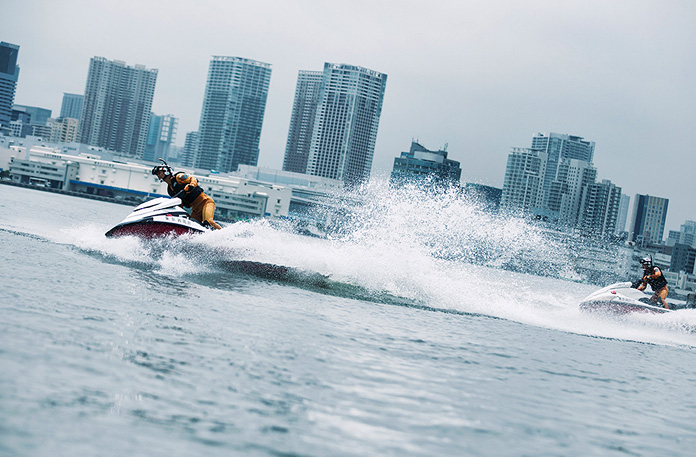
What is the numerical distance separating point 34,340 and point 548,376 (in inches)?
256

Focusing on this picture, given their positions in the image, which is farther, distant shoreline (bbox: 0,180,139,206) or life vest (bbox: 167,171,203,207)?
distant shoreline (bbox: 0,180,139,206)

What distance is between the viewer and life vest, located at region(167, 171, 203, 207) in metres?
15.4

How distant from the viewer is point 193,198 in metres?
15.4

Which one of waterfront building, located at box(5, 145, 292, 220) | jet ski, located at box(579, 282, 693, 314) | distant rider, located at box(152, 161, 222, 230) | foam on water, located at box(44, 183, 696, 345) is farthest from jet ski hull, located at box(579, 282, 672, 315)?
waterfront building, located at box(5, 145, 292, 220)

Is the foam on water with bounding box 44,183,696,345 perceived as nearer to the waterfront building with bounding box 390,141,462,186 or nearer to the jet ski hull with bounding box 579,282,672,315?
the jet ski hull with bounding box 579,282,672,315

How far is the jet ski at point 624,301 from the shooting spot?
17.9 metres

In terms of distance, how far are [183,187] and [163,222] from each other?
125cm

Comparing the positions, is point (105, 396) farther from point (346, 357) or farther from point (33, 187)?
point (33, 187)

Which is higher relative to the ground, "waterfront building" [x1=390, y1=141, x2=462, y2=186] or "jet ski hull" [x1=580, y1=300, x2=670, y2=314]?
"waterfront building" [x1=390, y1=141, x2=462, y2=186]

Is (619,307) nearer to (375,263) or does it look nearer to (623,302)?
(623,302)

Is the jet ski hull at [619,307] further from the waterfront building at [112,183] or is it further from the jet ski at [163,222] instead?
the waterfront building at [112,183]

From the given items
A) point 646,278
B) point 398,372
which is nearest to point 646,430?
point 398,372

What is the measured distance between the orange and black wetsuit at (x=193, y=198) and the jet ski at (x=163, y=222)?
33cm

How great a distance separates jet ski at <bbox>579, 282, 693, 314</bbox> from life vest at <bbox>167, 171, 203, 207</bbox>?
10705mm
